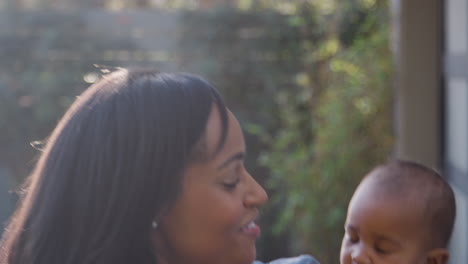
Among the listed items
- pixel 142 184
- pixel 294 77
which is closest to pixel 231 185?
pixel 142 184

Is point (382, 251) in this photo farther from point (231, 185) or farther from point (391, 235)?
point (231, 185)

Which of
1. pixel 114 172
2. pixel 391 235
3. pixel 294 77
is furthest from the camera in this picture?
pixel 294 77

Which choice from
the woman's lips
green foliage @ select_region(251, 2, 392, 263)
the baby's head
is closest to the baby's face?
the baby's head

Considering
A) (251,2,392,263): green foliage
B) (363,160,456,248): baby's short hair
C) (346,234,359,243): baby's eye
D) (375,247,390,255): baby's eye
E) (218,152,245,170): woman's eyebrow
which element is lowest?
(251,2,392,263): green foliage

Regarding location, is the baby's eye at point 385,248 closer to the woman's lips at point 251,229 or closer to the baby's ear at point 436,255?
the baby's ear at point 436,255

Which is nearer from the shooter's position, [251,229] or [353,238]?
[251,229]

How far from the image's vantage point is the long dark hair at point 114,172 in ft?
4.48

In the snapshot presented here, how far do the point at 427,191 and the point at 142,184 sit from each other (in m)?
0.80

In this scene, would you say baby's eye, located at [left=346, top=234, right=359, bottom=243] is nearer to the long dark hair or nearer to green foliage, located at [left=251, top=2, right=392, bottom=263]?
the long dark hair

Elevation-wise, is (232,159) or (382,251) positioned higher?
(232,159)

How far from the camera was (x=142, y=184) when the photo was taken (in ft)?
4.48

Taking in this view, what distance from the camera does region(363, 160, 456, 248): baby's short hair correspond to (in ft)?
6.12

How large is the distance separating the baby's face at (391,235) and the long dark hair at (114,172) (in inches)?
22.2

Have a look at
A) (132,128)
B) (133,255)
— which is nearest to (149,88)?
(132,128)
